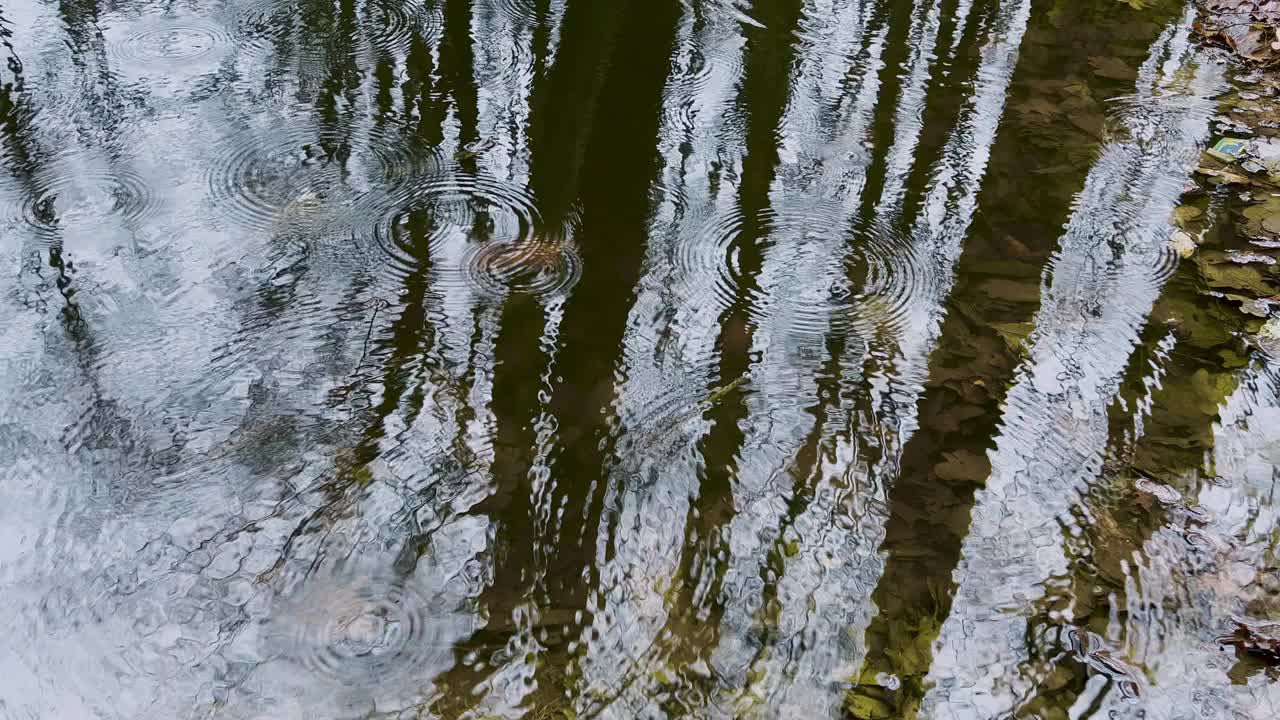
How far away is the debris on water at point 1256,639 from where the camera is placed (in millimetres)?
2045

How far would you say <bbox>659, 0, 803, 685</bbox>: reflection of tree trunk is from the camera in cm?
207

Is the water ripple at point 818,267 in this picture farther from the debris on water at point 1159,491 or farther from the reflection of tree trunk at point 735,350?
the debris on water at point 1159,491

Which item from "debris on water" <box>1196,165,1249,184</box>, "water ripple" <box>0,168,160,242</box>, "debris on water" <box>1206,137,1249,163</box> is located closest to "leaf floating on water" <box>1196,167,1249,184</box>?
"debris on water" <box>1196,165,1249,184</box>

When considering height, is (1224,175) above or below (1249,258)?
above

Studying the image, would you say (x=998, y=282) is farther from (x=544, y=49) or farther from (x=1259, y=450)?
(x=544, y=49)

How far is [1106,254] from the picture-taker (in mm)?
3109

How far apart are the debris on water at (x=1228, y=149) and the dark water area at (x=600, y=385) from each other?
101 millimetres

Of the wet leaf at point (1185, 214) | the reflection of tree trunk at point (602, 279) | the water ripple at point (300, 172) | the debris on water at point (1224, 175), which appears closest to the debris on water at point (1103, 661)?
the reflection of tree trunk at point (602, 279)

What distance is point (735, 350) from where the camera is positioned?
2650mm

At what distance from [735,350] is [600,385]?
41cm

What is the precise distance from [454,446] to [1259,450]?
6.96 ft

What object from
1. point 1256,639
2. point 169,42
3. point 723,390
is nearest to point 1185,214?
point 1256,639

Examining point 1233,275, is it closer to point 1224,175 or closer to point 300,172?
point 1224,175

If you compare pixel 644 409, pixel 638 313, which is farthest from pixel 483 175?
pixel 644 409
